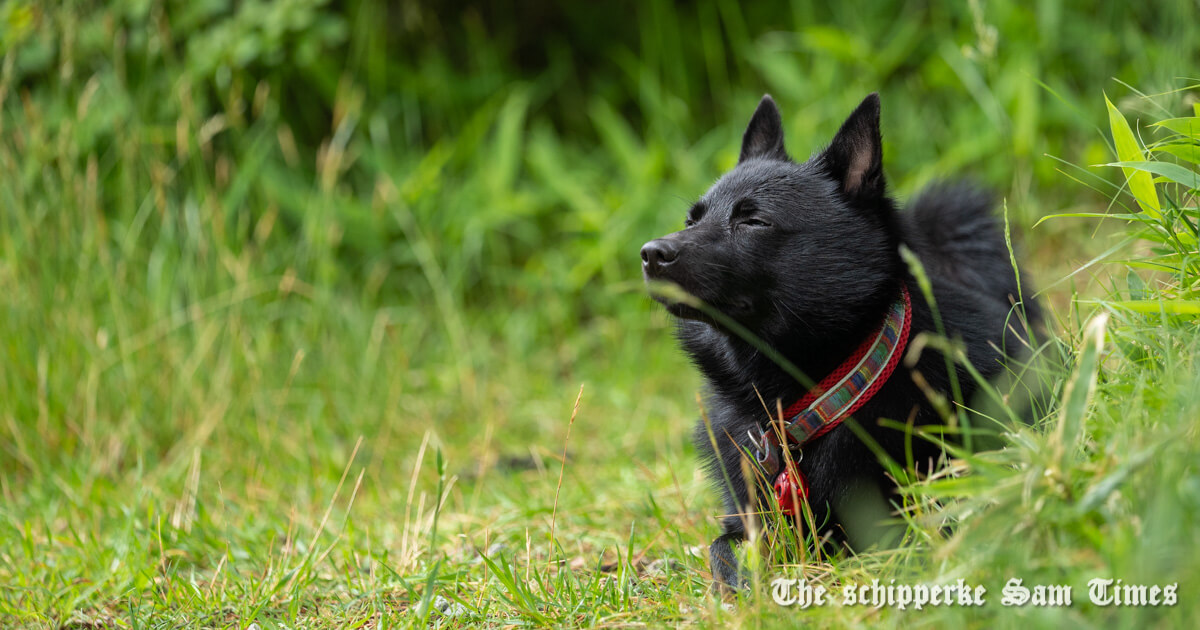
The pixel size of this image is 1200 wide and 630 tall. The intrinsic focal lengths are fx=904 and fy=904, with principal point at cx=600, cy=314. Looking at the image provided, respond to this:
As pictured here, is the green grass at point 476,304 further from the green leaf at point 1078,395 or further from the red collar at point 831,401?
the red collar at point 831,401

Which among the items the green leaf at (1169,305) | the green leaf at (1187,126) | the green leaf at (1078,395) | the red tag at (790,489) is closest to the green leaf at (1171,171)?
the green leaf at (1187,126)

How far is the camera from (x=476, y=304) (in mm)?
5387

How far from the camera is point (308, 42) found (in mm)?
4547

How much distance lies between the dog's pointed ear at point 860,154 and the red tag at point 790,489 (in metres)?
0.72

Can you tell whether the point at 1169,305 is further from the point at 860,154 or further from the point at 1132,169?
the point at 860,154

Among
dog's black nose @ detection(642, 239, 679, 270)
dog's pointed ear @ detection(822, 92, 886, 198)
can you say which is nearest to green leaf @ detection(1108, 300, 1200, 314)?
dog's pointed ear @ detection(822, 92, 886, 198)

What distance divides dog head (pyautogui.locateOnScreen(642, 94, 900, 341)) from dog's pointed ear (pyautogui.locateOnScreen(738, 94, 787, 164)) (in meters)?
0.40

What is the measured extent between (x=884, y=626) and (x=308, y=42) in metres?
4.12

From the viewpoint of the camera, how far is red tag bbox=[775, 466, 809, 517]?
1907 mm

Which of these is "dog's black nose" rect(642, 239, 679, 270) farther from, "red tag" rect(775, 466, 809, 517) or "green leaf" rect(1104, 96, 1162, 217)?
"green leaf" rect(1104, 96, 1162, 217)

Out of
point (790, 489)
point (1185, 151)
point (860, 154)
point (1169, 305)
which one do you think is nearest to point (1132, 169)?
point (1185, 151)

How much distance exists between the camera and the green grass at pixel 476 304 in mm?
1691

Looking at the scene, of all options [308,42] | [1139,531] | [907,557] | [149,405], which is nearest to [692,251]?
[907,557]

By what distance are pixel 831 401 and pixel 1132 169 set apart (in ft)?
2.61
